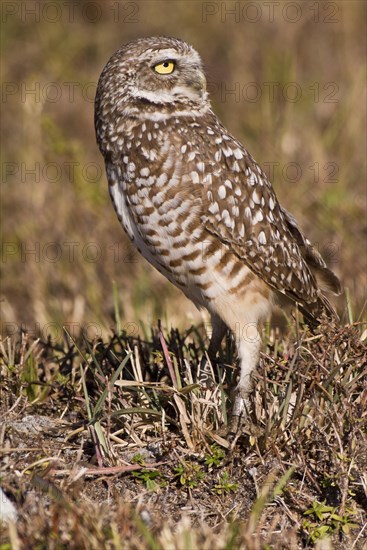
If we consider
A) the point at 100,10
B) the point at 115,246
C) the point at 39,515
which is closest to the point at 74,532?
the point at 39,515

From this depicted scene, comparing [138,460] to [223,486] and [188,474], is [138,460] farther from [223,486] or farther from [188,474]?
[223,486]

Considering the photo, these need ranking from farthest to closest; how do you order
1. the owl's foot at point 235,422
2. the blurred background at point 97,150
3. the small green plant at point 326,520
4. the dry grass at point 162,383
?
the blurred background at point 97,150
the owl's foot at point 235,422
the small green plant at point 326,520
the dry grass at point 162,383

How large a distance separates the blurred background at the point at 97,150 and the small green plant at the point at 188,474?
4.11 feet

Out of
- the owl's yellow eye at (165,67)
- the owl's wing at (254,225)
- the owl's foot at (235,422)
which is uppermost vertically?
the owl's yellow eye at (165,67)

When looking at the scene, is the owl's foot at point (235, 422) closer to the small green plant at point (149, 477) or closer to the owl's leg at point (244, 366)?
the owl's leg at point (244, 366)

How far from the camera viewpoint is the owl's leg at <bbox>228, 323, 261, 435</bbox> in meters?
4.30

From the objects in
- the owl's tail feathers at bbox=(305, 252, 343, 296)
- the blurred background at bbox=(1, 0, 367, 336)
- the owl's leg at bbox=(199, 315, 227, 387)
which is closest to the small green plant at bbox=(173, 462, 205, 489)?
the owl's leg at bbox=(199, 315, 227, 387)

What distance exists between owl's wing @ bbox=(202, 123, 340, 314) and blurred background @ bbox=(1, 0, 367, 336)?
430 millimetres

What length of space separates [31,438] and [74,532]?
1.06m

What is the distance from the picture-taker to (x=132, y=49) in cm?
477

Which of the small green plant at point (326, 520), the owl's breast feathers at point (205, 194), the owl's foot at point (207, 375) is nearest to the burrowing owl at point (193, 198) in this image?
the owl's breast feathers at point (205, 194)

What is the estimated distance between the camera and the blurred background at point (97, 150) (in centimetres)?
749

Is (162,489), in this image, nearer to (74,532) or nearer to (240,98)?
(74,532)
